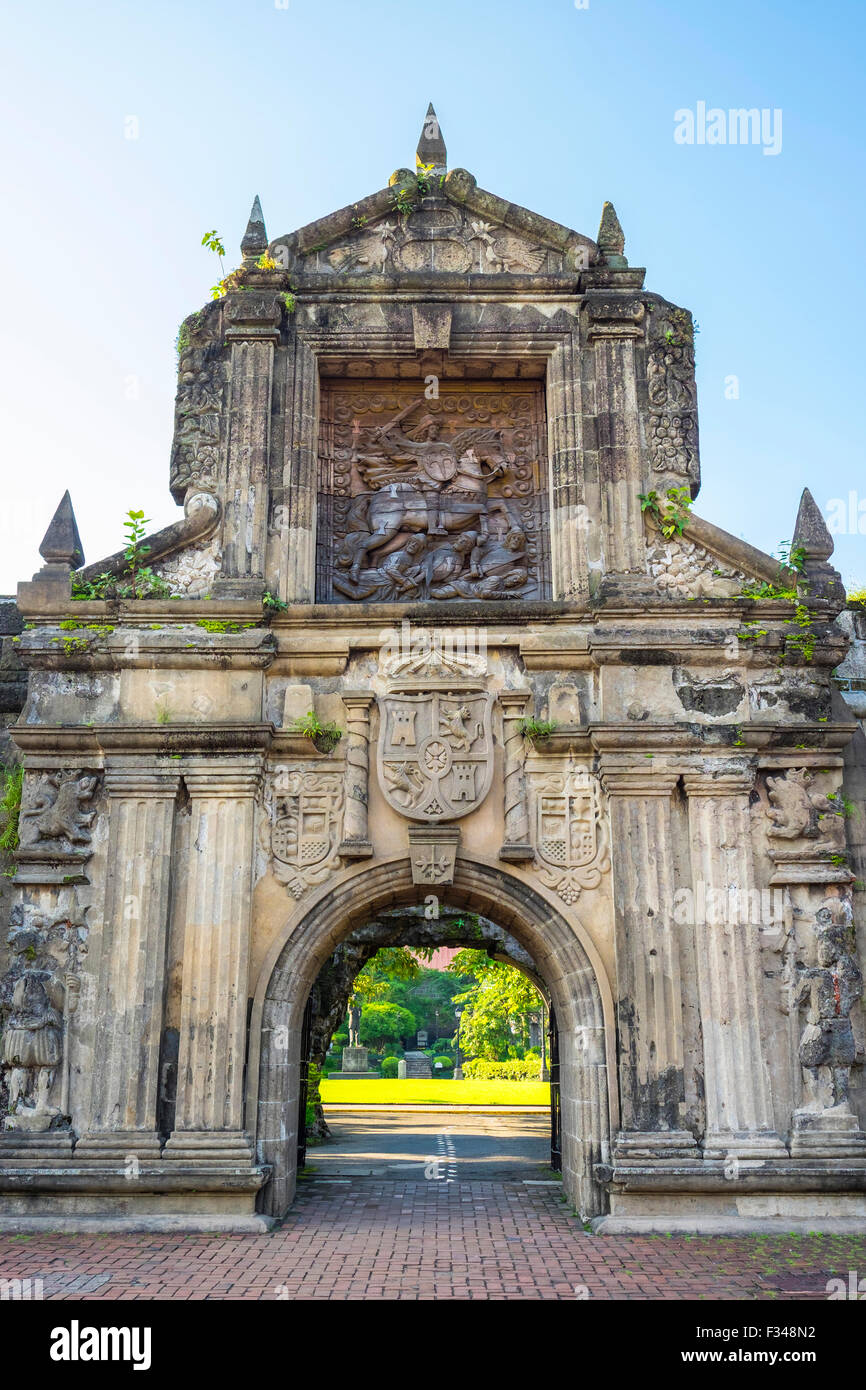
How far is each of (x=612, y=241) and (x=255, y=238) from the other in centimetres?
360

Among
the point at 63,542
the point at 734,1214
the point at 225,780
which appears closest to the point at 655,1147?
the point at 734,1214

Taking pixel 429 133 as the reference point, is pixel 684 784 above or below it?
below

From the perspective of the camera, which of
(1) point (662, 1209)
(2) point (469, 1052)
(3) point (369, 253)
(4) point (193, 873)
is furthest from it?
(2) point (469, 1052)

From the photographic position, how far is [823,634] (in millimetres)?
10305

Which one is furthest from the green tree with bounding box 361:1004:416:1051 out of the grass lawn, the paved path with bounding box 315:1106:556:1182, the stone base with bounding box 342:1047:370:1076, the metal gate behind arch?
the metal gate behind arch

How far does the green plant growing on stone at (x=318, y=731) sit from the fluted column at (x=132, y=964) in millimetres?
1174

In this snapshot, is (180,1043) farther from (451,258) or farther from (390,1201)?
(451,258)

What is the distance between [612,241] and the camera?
11.4m

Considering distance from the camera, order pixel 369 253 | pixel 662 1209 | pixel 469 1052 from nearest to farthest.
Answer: pixel 662 1209 < pixel 369 253 < pixel 469 1052

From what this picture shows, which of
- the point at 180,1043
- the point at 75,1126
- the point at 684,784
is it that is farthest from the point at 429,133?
the point at 75,1126

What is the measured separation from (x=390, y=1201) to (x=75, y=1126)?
311cm

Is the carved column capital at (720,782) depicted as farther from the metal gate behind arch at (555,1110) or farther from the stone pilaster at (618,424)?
the metal gate behind arch at (555,1110)

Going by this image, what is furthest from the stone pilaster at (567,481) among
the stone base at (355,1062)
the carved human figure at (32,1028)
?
the stone base at (355,1062)

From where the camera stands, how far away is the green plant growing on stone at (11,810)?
10.1 metres
